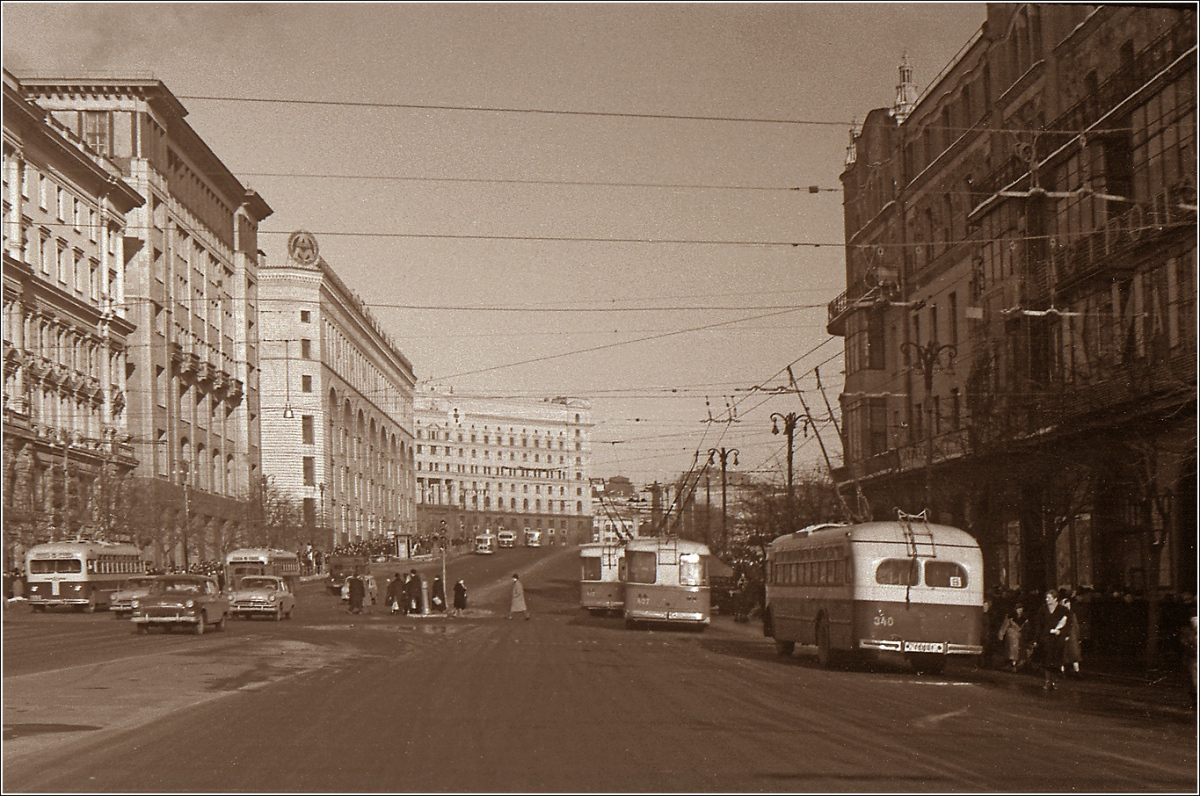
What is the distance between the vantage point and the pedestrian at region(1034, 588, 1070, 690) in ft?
77.3

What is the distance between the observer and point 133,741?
14445 millimetres

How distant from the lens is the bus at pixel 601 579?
56.3 metres

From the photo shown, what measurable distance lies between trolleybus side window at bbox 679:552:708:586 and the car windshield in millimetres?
14589

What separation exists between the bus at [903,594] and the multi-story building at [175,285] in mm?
12648

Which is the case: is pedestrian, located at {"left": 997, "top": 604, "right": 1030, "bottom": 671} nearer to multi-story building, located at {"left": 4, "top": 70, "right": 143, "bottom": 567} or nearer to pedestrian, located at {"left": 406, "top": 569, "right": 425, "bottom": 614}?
multi-story building, located at {"left": 4, "top": 70, "right": 143, "bottom": 567}

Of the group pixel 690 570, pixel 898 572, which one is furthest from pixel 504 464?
pixel 898 572

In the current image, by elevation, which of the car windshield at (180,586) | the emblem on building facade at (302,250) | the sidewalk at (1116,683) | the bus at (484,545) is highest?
the emblem on building facade at (302,250)

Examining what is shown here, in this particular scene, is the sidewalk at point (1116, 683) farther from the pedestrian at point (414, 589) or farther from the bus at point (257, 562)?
the bus at point (257, 562)

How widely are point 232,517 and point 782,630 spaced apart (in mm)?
27059

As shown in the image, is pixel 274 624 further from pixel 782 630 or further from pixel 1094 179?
pixel 1094 179

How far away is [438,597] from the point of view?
2256 inches

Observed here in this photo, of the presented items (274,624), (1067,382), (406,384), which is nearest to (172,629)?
(274,624)

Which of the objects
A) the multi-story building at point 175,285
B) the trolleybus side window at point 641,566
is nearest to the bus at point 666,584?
the trolleybus side window at point 641,566

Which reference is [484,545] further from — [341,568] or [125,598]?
[125,598]
